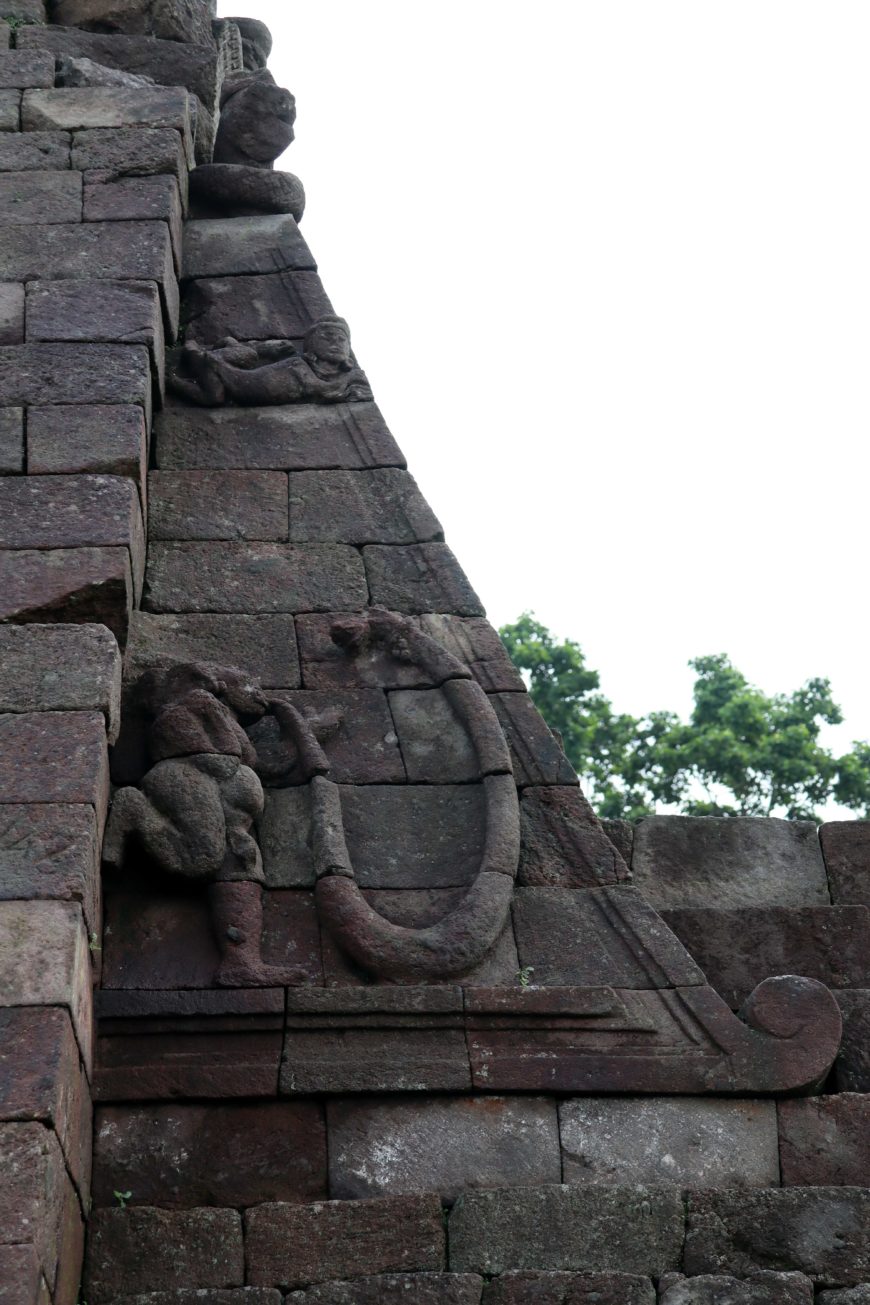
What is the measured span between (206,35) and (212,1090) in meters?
6.73

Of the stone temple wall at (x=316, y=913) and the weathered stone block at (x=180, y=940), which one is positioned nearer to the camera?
the stone temple wall at (x=316, y=913)

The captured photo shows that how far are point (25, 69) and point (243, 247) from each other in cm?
145

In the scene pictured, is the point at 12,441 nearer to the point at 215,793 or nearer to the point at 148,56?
the point at 215,793

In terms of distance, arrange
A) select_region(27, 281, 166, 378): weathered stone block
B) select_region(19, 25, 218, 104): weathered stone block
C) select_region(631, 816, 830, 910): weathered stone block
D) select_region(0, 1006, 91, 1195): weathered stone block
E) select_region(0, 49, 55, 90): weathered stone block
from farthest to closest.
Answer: select_region(19, 25, 218, 104): weathered stone block, select_region(0, 49, 55, 90): weathered stone block, select_region(631, 816, 830, 910): weathered stone block, select_region(27, 281, 166, 378): weathered stone block, select_region(0, 1006, 91, 1195): weathered stone block

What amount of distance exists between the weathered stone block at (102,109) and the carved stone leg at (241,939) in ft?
14.1

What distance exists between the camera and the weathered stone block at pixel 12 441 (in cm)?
805

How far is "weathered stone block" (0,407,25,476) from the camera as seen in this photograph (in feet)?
26.4

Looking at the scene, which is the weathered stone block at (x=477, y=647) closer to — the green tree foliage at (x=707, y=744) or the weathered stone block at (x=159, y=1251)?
the weathered stone block at (x=159, y=1251)

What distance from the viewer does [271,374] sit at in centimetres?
948

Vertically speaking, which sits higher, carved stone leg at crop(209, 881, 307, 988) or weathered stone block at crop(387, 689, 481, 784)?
weathered stone block at crop(387, 689, 481, 784)

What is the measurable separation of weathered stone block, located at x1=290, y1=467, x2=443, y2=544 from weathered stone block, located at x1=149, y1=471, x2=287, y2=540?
10cm

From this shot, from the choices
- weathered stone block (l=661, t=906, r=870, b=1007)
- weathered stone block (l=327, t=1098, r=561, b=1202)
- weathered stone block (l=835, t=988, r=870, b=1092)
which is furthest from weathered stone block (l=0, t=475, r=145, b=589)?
weathered stone block (l=835, t=988, r=870, b=1092)

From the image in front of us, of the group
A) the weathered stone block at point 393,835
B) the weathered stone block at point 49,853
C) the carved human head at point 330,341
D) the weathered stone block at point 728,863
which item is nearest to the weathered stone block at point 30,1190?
the weathered stone block at point 49,853

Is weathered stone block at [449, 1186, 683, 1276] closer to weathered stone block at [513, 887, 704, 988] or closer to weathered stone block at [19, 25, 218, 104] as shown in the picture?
weathered stone block at [513, 887, 704, 988]
